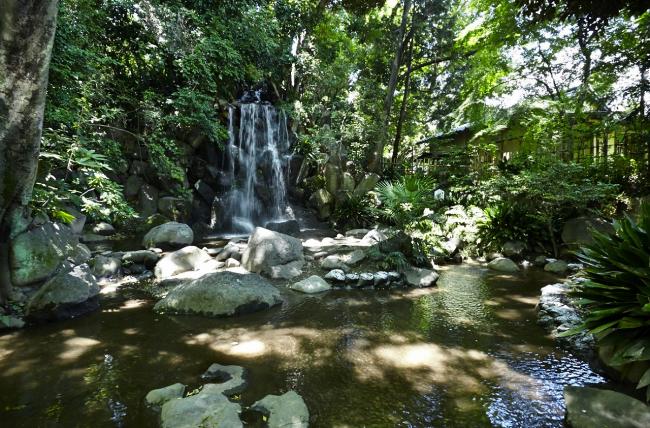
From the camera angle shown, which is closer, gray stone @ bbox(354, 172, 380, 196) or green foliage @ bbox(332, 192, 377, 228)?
green foliage @ bbox(332, 192, 377, 228)

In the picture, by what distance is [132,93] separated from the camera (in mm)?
11391

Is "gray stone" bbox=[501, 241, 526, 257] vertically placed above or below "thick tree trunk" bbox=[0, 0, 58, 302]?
below

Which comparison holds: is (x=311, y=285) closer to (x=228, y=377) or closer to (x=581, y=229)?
(x=228, y=377)

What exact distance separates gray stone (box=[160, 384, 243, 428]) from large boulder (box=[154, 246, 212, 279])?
5.03 m

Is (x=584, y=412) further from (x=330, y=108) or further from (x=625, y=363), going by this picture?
(x=330, y=108)

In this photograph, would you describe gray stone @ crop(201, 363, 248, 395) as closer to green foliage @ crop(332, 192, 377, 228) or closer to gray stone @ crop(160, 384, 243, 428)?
gray stone @ crop(160, 384, 243, 428)

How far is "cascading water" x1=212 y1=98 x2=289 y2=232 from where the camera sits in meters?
14.6

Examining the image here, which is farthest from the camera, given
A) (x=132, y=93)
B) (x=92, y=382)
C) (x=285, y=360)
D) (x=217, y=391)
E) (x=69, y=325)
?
(x=132, y=93)

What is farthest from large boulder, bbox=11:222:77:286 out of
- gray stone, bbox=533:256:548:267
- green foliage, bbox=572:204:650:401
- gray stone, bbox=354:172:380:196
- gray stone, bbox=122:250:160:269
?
gray stone, bbox=354:172:380:196

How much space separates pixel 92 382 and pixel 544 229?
1053 cm

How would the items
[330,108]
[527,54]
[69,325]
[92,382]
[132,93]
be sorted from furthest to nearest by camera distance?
[330,108] → [527,54] → [132,93] → [69,325] → [92,382]

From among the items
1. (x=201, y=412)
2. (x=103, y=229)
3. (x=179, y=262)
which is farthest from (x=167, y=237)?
(x=201, y=412)

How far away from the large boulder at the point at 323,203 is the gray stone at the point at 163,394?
12.3 m

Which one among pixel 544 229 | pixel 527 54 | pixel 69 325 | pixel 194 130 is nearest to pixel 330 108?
pixel 194 130
